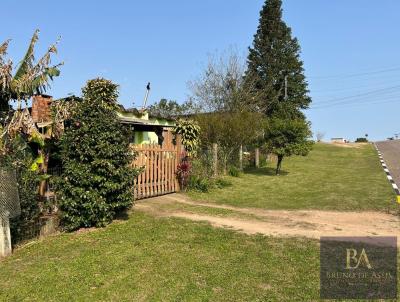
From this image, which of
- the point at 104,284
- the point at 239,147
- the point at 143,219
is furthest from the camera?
the point at 239,147

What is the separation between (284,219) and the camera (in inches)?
359

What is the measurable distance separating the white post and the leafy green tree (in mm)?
13915

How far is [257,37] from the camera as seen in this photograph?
34.8 meters

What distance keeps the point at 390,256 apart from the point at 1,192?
6617 mm

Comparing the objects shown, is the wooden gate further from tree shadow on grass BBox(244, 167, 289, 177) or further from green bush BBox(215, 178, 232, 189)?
tree shadow on grass BBox(244, 167, 289, 177)

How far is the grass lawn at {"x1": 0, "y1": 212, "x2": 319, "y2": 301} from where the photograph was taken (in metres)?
5.01

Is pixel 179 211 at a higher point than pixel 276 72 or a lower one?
lower

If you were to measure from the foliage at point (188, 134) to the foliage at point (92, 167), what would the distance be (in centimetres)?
548

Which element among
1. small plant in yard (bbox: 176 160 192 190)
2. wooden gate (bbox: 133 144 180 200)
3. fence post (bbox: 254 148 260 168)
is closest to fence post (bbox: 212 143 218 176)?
small plant in yard (bbox: 176 160 192 190)

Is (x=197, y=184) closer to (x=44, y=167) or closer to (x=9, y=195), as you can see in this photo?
(x=44, y=167)

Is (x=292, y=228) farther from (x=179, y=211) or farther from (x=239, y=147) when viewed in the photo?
(x=239, y=147)

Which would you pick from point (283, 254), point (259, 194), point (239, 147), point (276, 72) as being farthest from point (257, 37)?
point (283, 254)

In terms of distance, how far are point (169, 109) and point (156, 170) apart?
22150mm

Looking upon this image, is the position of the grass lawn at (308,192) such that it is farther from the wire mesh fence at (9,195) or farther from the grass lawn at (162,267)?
the wire mesh fence at (9,195)
